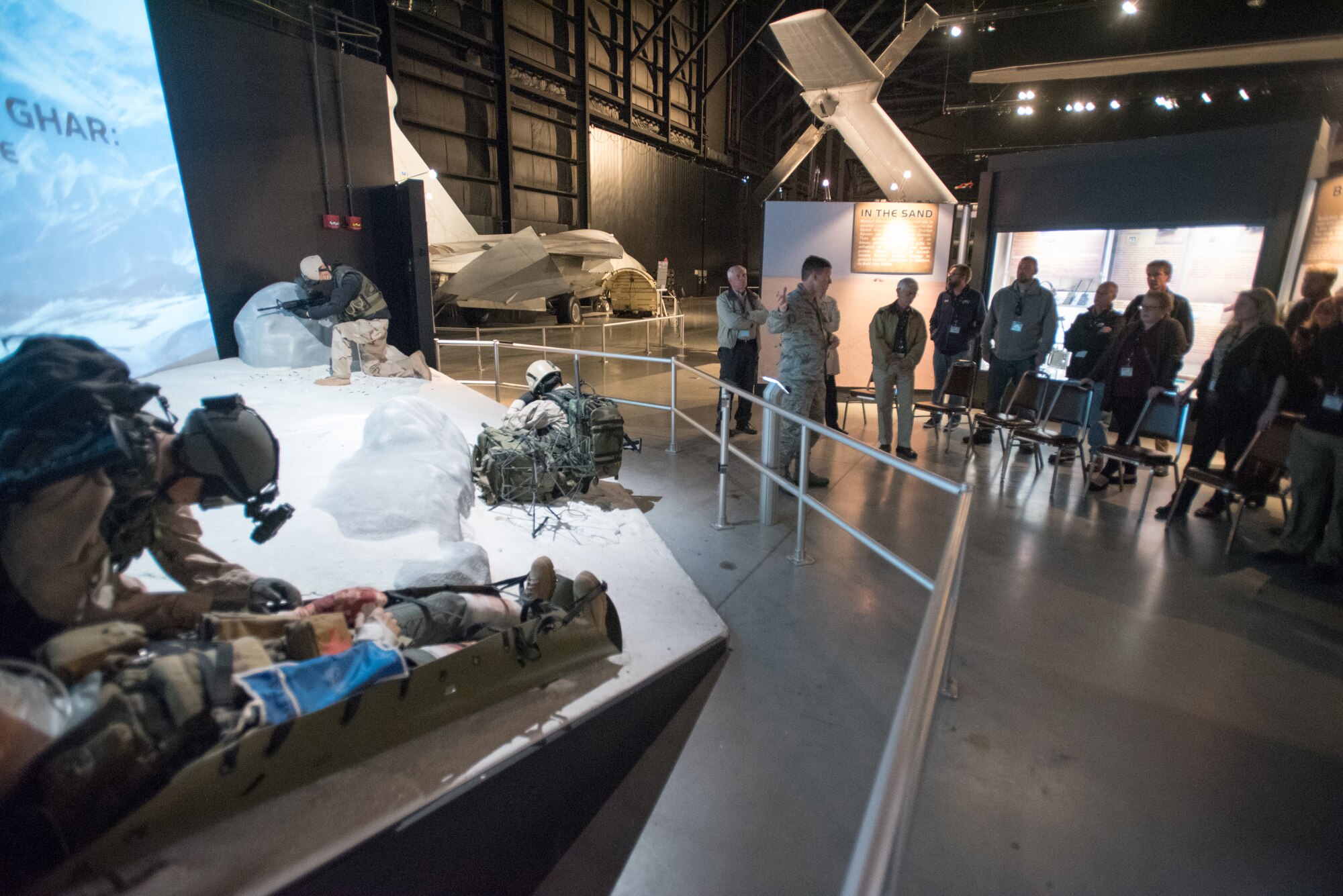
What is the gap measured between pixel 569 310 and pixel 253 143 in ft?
33.7

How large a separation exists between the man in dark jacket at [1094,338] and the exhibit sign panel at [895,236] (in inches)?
94.1

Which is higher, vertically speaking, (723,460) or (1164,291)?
(1164,291)

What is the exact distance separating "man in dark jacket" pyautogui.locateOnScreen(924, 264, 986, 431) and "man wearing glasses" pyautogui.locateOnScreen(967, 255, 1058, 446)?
0.53 ft

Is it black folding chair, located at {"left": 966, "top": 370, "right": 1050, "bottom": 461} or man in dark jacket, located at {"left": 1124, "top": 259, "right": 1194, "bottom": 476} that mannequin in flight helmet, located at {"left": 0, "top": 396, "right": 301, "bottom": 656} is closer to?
black folding chair, located at {"left": 966, "top": 370, "right": 1050, "bottom": 461}

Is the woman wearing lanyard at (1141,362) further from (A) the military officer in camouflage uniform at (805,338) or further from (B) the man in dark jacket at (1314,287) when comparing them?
(A) the military officer in camouflage uniform at (805,338)

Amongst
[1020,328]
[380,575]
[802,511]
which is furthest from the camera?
[1020,328]

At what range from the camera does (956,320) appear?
633 centimetres

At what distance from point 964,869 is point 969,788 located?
33 centimetres

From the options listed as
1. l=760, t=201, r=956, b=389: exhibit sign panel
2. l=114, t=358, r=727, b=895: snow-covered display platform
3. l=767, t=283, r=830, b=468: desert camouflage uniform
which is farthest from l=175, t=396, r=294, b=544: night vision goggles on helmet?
l=760, t=201, r=956, b=389: exhibit sign panel

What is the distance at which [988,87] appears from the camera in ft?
40.2

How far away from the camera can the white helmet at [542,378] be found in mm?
4414

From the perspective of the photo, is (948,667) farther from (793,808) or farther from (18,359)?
(18,359)

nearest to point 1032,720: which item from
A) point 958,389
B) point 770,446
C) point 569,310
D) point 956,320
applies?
point 770,446

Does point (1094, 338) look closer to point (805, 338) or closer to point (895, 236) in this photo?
point (895, 236)
